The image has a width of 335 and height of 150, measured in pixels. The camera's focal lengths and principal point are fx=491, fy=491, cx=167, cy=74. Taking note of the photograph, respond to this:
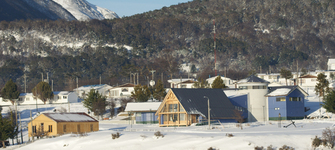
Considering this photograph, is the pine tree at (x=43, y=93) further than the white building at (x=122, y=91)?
No

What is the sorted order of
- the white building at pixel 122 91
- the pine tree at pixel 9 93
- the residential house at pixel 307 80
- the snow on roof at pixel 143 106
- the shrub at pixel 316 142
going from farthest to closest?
the residential house at pixel 307 80, the white building at pixel 122 91, the pine tree at pixel 9 93, the snow on roof at pixel 143 106, the shrub at pixel 316 142

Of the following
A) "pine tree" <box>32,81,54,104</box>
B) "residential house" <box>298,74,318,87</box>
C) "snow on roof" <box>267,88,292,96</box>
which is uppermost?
"residential house" <box>298,74,318,87</box>

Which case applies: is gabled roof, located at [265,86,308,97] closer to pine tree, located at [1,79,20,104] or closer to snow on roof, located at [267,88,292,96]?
snow on roof, located at [267,88,292,96]

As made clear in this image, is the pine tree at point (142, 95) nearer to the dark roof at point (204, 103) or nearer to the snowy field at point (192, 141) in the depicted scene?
the dark roof at point (204, 103)

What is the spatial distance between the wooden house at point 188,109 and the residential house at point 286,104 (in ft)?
21.4

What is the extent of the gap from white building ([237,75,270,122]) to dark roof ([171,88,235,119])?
12.0 ft

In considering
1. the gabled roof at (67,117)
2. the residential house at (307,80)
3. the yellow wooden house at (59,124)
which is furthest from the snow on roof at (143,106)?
the residential house at (307,80)

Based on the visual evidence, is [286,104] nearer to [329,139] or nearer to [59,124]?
[329,139]

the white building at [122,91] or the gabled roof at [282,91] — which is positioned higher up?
the white building at [122,91]

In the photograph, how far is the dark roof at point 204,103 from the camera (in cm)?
6650

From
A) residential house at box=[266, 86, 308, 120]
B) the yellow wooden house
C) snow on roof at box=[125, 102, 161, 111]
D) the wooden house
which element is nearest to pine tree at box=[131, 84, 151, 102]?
snow on roof at box=[125, 102, 161, 111]

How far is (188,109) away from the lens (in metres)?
66.1

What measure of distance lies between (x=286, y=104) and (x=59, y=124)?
33.3 m

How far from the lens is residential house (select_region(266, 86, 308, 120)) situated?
72.4 metres
